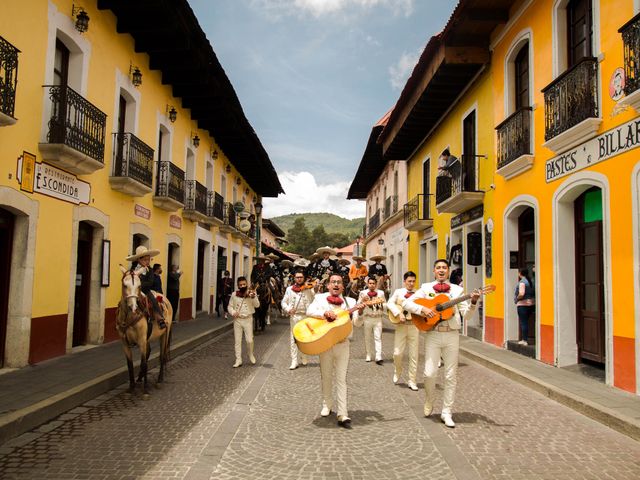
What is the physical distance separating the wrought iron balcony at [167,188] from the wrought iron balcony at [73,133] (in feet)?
Result: 13.1

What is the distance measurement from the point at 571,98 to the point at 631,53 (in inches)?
60.9

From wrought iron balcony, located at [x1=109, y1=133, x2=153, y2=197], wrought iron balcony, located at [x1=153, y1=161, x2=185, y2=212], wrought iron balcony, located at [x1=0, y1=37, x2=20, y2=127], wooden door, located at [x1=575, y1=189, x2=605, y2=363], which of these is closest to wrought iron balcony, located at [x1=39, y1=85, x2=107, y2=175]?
wrought iron balcony, located at [x1=0, y1=37, x2=20, y2=127]

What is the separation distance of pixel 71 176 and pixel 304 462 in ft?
25.0

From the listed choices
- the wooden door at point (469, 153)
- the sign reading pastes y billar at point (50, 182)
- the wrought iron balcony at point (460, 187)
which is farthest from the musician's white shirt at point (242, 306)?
the wooden door at point (469, 153)

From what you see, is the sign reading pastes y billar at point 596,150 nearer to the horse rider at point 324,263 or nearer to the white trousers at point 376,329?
the white trousers at point 376,329

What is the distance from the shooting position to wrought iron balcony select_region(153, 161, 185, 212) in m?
14.3

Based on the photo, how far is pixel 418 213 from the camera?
19.7 metres

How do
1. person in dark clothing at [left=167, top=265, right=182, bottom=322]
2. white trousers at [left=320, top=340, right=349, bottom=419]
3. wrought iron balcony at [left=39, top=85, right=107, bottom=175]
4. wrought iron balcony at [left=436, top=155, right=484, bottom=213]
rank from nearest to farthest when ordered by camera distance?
white trousers at [left=320, top=340, right=349, bottom=419] → wrought iron balcony at [left=39, top=85, right=107, bottom=175] → wrought iron balcony at [left=436, top=155, right=484, bottom=213] → person in dark clothing at [left=167, top=265, right=182, bottom=322]

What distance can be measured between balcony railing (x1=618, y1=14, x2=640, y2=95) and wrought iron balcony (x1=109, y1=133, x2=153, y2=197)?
9.53 metres

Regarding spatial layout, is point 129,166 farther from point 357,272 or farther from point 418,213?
point 418,213

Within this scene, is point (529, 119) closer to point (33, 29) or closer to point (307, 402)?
point (307, 402)

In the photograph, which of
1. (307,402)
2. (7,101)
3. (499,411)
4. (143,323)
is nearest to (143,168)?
(7,101)

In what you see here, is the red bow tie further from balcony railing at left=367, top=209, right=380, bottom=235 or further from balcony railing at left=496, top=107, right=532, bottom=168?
balcony railing at left=367, top=209, right=380, bottom=235

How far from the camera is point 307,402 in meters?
6.78
